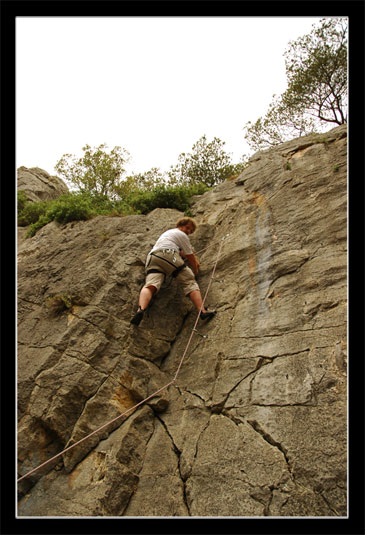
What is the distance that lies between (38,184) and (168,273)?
11.4 metres

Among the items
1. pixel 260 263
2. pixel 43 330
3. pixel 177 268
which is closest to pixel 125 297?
pixel 177 268

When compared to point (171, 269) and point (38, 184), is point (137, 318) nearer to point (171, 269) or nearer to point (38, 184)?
point (171, 269)

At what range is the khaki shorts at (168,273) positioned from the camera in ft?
23.6

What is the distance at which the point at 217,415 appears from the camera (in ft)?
17.3

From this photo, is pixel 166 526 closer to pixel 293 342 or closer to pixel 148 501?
pixel 148 501

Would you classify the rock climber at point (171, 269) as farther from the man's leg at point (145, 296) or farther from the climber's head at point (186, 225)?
the climber's head at point (186, 225)

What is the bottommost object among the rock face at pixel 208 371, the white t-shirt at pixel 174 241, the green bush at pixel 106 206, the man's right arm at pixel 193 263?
the rock face at pixel 208 371

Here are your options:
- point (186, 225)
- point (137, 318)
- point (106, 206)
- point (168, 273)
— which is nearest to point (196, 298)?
point (168, 273)

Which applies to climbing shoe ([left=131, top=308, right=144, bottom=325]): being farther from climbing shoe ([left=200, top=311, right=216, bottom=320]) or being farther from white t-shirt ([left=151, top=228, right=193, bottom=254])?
white t-shirt ([left=151, top=228, right=193, bottom=254])

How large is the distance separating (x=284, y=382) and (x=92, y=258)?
210 inches

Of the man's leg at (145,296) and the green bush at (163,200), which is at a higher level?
the green bush at (163,200)

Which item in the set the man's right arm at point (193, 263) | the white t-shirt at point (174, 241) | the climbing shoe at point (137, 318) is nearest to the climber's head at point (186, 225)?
the white t-shirt at point (174, 241)

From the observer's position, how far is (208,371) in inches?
236

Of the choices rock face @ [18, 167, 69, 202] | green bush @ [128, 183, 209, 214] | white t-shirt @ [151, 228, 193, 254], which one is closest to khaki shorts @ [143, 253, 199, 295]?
white t-shirt @ [151, 228, 193, 254]
